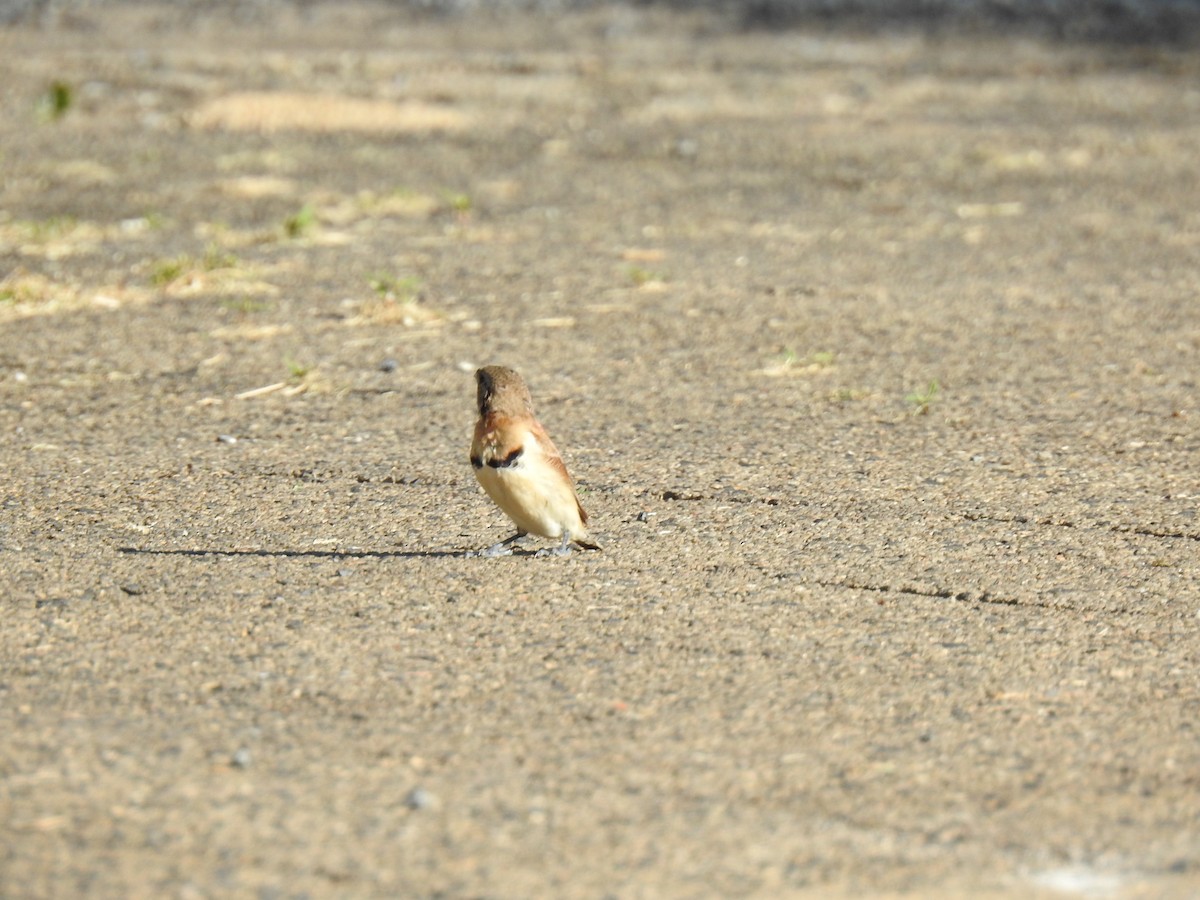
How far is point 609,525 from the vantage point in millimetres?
5441

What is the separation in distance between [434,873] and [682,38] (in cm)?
1643

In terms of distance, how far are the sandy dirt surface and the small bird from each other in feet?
0.66

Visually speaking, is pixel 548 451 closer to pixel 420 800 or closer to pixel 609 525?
pixel 609 525

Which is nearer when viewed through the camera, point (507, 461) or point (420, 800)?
point (420, 800)

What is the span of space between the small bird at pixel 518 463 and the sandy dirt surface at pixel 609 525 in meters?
0.20

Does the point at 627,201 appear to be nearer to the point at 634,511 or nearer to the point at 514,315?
the point at 514,315

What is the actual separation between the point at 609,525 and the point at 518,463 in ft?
2.49

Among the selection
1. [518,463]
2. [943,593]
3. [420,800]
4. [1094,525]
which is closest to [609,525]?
[518,463]

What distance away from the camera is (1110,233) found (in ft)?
33.2

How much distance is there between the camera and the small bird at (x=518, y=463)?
476 centimetres

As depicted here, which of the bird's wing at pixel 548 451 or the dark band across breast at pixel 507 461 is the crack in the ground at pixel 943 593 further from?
the dark band across breast at pixel 507 461

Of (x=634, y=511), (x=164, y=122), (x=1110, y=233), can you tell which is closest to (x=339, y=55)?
(x=164, y=122)

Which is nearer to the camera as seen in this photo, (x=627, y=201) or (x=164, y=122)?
(x=627, y=201)

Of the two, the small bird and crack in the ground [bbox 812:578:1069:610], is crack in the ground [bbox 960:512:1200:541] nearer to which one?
crack in the ground [bbox 812:578:1069:610]
